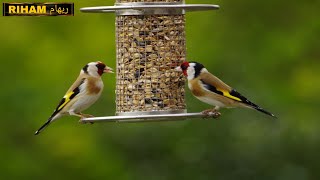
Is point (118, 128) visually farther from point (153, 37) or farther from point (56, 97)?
point (153, 37)

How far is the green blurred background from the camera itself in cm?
1941

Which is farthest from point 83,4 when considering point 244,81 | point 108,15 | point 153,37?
point 153,37

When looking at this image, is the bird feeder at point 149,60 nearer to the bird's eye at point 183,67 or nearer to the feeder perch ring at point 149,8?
the feeder perch ring at point 149,8

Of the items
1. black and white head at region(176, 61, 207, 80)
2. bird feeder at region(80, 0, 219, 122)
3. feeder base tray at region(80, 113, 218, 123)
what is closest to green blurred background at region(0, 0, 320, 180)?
bird feeder at region(80, 0, 219, 122)

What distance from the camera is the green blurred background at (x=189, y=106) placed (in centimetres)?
1941

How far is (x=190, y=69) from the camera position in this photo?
15.2 m

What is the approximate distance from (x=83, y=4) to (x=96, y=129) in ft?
4.21

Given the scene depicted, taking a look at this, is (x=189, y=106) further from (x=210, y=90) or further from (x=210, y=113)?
(x=210, y=113)

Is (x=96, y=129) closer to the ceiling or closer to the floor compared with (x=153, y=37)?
closer to the floor

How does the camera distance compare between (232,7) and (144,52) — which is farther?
(232,7)

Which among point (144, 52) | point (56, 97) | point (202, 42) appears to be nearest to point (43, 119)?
point (56, 97)

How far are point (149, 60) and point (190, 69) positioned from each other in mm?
351

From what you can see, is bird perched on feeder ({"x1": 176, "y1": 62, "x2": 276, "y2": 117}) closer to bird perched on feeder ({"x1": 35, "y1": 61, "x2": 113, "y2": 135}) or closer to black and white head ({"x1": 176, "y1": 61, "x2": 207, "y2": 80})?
black and white head ({"x1": 176, "y1": 61, "x2": 207, "y2": 80})

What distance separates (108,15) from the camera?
65.5ft
